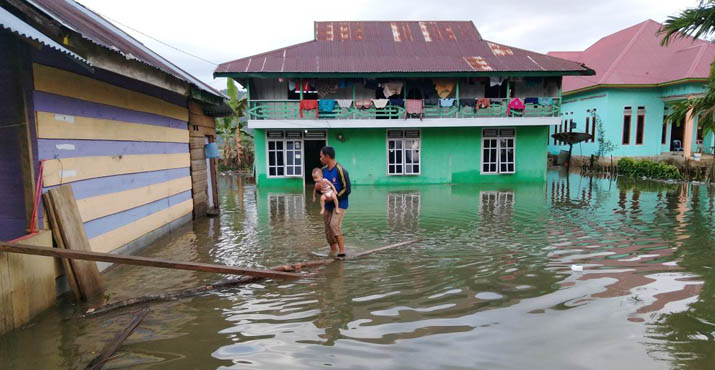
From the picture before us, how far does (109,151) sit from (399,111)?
548 inches

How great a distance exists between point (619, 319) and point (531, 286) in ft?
3.68

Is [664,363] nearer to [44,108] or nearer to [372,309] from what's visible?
[372,309]

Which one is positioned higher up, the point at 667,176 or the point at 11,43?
the point at 11,43

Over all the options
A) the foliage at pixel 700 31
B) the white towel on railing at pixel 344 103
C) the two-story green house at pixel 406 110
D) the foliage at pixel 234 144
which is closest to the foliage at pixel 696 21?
the foliage at pixel 700 31

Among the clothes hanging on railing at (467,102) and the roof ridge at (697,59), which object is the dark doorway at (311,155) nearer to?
the clothes hanging on railing at (467,102)

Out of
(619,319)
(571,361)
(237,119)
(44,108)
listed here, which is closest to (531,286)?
(619,319)

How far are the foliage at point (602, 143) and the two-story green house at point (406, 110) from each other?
206 inches

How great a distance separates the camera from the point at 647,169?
19.8m

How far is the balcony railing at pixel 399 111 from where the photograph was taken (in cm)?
1872

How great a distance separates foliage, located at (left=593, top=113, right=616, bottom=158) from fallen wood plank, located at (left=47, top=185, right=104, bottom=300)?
23.9 metres

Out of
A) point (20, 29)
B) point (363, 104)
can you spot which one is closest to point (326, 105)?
point (363, 104)

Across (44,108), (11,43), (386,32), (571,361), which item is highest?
(386,32)

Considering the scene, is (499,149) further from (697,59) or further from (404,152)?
(697,59)

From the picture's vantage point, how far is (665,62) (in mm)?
23672
